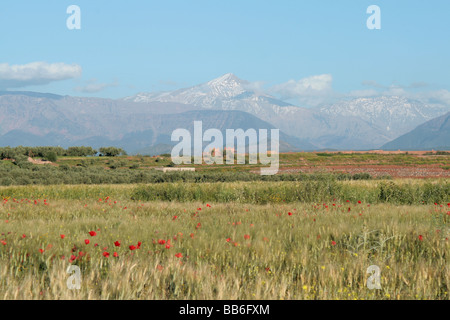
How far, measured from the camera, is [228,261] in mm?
6555

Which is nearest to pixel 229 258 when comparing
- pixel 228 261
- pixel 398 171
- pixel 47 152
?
pixel 228 261

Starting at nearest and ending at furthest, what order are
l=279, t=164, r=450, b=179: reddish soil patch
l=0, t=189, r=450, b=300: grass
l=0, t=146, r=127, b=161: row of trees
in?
1. l=0, t=189, r=450, b=300: grass
2. l=279, t=164, r=450, b=179: reddish soil patch
3. l=0, t=146, r=127, b=161: row of trees

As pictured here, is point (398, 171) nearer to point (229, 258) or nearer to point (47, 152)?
point (229, 258)

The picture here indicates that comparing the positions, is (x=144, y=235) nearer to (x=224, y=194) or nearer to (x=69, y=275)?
(x=69, y=275)

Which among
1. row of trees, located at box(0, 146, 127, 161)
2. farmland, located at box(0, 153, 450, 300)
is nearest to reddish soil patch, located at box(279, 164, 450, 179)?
farmland, located at box(0, 153, 450, 300)

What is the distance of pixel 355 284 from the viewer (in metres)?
5.55

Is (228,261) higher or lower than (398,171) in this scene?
higher

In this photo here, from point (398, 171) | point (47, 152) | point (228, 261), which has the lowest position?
point (398, 171)

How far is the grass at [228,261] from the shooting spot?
5098mm

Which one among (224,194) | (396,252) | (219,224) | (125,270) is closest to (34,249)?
(125,270)

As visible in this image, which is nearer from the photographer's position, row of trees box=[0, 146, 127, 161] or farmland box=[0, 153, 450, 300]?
farmland box=[0, 153, 450, 300]

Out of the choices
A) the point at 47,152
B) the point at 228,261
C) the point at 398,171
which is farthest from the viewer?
the point at 47,152

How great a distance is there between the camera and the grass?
201 inches

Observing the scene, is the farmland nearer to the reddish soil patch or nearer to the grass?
the grass
